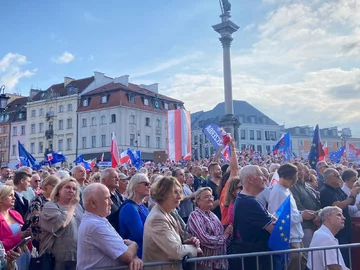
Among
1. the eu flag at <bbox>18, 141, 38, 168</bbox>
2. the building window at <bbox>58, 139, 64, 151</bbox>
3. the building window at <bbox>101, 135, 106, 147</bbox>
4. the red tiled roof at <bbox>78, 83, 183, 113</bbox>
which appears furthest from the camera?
the building window at <bbox>58, 139, 64, 151</bbox>

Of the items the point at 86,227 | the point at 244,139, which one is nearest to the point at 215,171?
the point at 86,227

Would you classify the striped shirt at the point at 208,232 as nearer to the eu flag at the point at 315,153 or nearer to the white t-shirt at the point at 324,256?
the white t-shirt at the point at 324,256

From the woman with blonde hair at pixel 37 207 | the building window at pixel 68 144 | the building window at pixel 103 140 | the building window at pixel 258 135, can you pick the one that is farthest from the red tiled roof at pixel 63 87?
the woman with blonde hair at pixel 37 207

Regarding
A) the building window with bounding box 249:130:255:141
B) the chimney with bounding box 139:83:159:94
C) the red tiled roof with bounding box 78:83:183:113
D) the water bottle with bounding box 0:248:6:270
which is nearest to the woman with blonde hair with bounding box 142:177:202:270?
the water bottle with bounding box 0:248:6:270

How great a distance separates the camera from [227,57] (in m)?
36.1

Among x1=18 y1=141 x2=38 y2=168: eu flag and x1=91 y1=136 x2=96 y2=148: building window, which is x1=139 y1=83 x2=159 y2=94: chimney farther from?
x1=18 y1=141 x2=38 y2=168: eu flag

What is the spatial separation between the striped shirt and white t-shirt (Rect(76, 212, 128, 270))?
140 centimetres

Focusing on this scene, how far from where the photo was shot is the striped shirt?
15.6 feet

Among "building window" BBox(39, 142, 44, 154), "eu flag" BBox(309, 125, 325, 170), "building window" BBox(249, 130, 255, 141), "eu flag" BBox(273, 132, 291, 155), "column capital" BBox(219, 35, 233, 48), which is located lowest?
"eu flag" BBox(309, 125, 325, 170)

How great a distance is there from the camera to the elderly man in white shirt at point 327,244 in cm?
462

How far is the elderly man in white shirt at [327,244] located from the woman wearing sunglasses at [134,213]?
6.41 feet

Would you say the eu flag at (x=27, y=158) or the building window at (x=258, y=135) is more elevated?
the building window at (x=258, y=135)

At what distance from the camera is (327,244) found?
498 cm

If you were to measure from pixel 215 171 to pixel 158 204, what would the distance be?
3.97 m
